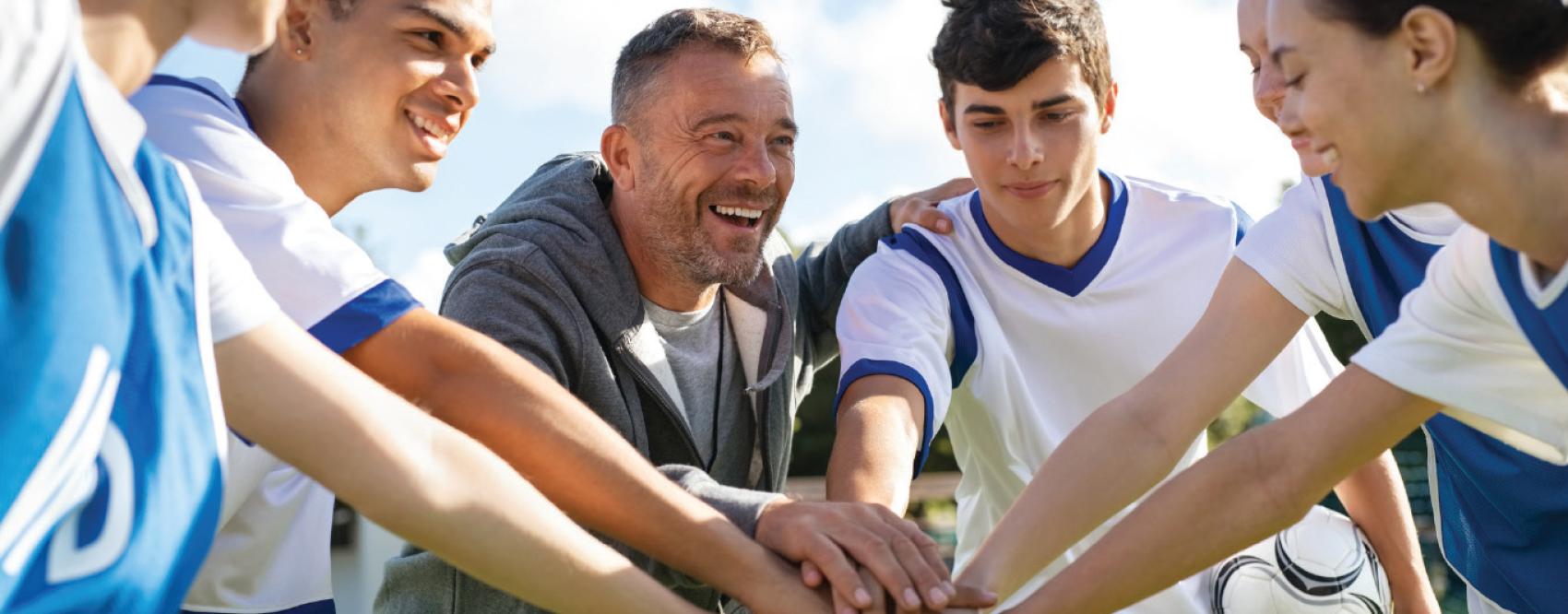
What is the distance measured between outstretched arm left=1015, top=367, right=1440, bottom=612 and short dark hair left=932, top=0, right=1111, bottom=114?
1473 millimetres

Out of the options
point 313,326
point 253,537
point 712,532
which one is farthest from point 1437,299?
point 253,537

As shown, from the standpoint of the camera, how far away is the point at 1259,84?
11.3 feet

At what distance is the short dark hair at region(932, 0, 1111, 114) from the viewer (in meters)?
3.86

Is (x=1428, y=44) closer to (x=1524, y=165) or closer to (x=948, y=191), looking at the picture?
(x=1524, y=165)

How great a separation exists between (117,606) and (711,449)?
2.20 m

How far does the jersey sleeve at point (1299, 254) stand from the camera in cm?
314

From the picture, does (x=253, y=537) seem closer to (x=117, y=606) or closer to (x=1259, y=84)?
(x=117, y=606)

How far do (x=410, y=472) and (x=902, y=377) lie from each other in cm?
165

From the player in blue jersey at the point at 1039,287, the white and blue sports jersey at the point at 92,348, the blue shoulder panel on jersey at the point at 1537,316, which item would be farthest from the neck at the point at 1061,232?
the white and blue sports jersey at the point at 92,348

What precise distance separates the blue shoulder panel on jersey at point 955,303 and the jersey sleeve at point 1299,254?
2.62 feet

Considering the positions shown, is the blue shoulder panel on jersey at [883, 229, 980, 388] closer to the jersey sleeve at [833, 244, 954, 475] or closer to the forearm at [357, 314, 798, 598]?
the jersey sleeve at [833, 244, 954, 475]

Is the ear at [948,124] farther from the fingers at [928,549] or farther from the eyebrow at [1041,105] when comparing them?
the fingers at [928,549]

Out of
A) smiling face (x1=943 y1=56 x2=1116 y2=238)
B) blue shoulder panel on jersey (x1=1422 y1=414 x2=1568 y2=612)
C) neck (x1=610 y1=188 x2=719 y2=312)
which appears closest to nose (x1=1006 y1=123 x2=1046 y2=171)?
smiling face (x1=943 y1=56 x2=1116 y2=238)

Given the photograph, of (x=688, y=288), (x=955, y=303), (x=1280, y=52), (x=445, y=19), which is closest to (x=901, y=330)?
(x=955, y=303)
